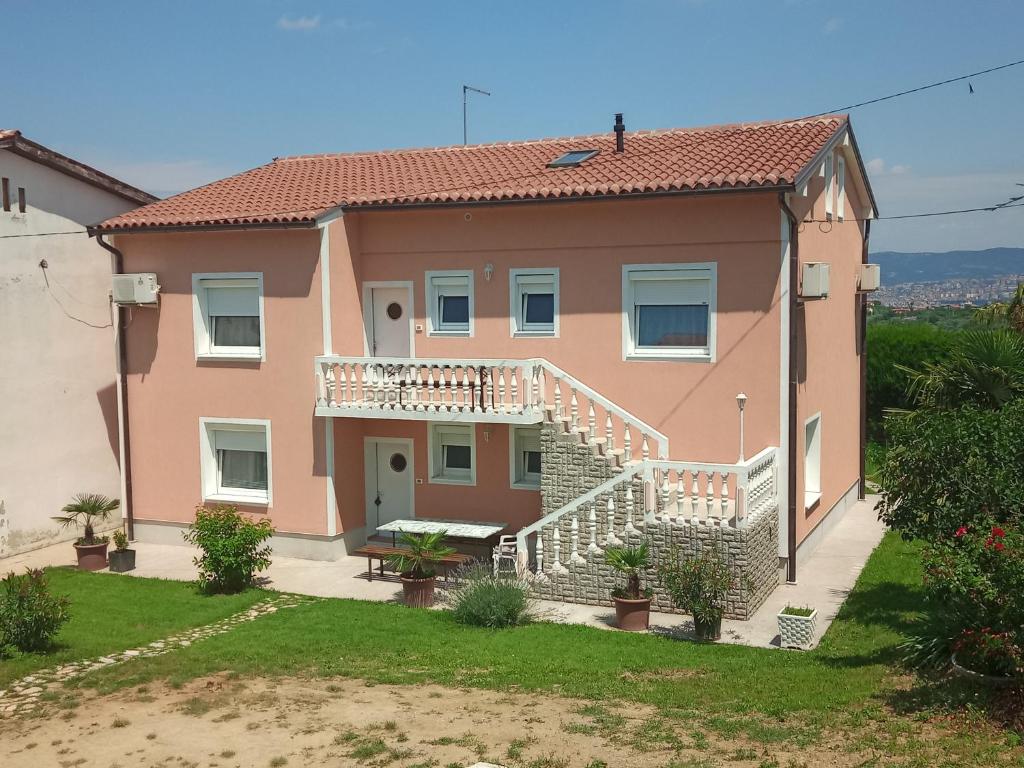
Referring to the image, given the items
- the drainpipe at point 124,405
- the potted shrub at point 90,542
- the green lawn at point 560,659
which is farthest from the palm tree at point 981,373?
the drainpipe at point 124,405

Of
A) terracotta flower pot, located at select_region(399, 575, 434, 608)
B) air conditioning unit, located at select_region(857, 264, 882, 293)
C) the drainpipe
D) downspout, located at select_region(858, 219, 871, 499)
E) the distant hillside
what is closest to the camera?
terracotta flower pot, located at select_region(399, 575, 434, 608)

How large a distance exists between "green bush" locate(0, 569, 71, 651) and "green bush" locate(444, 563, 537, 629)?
5.18 metres

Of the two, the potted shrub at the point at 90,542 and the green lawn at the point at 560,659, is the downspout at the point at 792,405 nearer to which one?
the green lawn at the point at 560,659

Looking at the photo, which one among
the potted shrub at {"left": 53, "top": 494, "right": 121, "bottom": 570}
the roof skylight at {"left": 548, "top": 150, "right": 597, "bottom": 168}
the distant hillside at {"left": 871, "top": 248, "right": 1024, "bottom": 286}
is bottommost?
the potted shrub at {"left": 53, "top": 494, "right": 121, "bottom": 570}

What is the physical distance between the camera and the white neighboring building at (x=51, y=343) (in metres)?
18.8

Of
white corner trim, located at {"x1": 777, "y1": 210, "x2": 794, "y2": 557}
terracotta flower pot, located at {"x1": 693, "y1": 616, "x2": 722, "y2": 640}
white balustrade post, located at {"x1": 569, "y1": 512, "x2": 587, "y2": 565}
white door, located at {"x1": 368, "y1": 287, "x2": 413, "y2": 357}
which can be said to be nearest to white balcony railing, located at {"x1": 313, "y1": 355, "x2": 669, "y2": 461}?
white door, located at {"x1": 368, "y1": 287, "x2": 413, "y2": 357}

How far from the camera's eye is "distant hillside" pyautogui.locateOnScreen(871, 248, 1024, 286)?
66062 millimetres

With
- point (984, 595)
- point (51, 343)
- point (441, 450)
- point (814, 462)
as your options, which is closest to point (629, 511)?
point (441, 450)

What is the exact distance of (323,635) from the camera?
1386cm

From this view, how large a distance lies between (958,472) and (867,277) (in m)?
11.1

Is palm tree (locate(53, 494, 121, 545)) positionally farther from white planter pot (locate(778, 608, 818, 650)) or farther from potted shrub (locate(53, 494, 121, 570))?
white planter pot (locate(778, 608, 818, 650))

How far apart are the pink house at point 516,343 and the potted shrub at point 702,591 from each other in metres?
0.92

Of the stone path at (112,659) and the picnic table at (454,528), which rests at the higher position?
the picnic table at (454,528)

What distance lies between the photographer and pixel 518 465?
18234 millimetres
